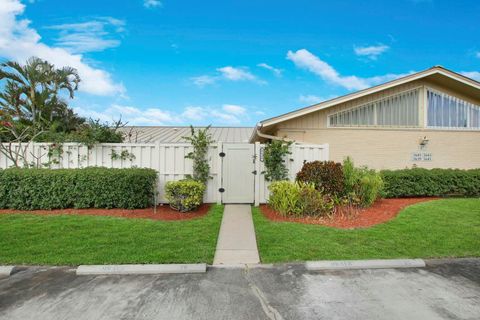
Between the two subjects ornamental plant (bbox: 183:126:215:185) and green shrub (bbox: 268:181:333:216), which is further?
ornamental plant (bbox: 183:126:215:185)

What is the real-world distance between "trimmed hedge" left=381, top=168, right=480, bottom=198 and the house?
1689 millimetres

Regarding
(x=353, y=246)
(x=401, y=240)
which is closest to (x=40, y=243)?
(x=353, y=246)

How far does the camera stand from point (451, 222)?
22.3ft

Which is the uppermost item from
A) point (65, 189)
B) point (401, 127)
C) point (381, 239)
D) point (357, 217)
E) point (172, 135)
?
point (172, 135)

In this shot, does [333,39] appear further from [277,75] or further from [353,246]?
[353,246]

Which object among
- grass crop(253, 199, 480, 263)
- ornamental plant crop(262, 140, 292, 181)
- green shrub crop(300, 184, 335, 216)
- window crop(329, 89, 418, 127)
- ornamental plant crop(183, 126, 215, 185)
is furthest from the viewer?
window crop(329, 89, 418, 127)

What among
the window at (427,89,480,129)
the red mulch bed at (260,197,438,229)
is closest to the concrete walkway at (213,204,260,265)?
the red mulch bed at (260,197,438,229)

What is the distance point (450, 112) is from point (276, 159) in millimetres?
9325

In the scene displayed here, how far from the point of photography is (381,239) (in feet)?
18.4

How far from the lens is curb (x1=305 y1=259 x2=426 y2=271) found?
4.39 metres

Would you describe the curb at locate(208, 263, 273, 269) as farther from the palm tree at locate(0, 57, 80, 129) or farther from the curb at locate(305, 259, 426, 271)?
the palm tree at locate(0, 57, 80, 129)

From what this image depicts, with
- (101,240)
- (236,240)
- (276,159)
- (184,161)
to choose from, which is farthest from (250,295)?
(184,161)

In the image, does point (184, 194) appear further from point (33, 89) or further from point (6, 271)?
point (33, 89)

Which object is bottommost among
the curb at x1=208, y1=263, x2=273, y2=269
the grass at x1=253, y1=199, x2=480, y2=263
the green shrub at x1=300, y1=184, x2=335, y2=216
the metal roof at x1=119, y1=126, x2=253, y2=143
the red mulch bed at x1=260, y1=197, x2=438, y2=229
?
the curb at x1=208, y1=263, x2=273, y2=269
